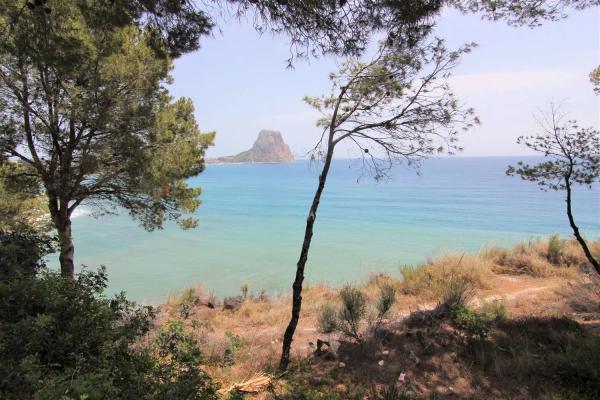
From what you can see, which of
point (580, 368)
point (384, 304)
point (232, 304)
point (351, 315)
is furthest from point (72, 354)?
point (232, 304)

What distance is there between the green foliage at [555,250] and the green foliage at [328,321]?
9.07 meters

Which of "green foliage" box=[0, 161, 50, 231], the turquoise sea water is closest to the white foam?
the turquoise sea water

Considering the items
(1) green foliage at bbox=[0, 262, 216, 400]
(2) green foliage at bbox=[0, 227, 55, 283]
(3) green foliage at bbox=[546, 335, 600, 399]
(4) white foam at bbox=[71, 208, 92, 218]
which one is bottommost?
(4) white foam at bbox=[71, 208, 92, 218]

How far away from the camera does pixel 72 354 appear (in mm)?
2857

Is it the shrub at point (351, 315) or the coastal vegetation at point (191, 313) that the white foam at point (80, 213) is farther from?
the shrub at point (351, 315)

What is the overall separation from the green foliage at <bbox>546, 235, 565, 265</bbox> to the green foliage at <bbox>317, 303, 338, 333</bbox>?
907 centimetres

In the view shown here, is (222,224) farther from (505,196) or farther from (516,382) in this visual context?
(505,196)

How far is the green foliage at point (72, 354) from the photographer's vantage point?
8.05ft

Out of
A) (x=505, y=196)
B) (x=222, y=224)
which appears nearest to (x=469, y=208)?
(x=505, y=196)

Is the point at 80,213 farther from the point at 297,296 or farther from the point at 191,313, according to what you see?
the point at 297,296

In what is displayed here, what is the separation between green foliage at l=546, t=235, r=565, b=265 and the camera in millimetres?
12751

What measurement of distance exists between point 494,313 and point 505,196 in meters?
44.5

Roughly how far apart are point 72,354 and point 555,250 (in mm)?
14256

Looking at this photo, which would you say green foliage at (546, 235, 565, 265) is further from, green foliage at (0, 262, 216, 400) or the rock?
green foliage at (0, 262, 216, 400)
